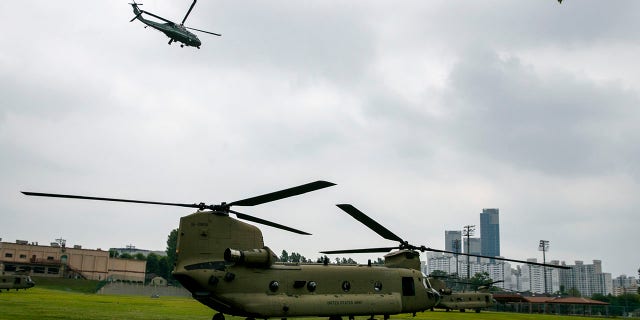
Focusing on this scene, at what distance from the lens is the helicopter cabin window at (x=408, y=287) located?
2236cm

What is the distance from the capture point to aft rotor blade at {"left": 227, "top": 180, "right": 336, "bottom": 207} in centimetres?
1675

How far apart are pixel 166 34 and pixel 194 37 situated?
3.54 metres

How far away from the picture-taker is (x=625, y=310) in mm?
82125

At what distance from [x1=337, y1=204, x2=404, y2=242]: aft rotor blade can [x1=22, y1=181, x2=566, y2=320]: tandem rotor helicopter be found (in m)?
0.09

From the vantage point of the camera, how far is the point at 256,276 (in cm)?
1836

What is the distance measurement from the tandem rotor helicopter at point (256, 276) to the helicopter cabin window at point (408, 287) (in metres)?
1.10

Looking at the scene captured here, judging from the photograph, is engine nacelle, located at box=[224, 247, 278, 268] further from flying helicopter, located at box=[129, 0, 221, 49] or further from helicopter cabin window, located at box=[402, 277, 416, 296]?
flying helicopter, located at box=[129, 0, 221, 49]

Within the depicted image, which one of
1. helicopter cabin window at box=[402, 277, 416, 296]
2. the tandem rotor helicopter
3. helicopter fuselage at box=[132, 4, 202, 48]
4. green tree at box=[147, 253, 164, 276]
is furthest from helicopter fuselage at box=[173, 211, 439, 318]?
green tree at box=[147, 253, 164, 276]

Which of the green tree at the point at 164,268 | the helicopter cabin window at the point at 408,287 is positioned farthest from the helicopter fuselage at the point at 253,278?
the green tree at the point at 164,268

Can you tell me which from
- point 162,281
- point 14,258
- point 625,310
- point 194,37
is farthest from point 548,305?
point 14,258

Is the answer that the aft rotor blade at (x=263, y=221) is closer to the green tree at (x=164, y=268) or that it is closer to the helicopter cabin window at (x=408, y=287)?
the helicopter cabin window at (x=408, y=287)

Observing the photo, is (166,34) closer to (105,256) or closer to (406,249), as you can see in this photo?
(406,249)

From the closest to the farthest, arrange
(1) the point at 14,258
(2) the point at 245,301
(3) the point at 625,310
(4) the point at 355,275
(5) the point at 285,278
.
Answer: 1. (2) the point at 245,301
2. (5) the point at 285,278
3. (4) the point at 355,275
4. (3) the point at 625,310
5. (1) the point at 14,258

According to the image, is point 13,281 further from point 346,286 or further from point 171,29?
point 346,286
